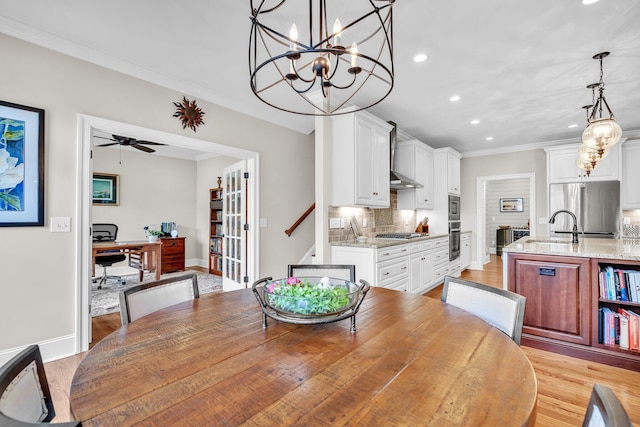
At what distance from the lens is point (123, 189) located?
19.9 ft

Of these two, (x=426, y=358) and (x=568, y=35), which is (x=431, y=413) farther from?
(x=568, y=35)

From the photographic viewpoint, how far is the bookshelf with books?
2.24 meters

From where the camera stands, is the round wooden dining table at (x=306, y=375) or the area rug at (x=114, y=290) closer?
the round wooden dining table at (x=306, y=375)

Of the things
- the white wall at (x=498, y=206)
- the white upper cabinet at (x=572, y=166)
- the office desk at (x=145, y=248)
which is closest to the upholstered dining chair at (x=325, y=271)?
the office desk at (x=145, y=248)

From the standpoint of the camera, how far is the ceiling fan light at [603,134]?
277cm

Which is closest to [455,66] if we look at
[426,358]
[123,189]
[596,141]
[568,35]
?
[568,35]

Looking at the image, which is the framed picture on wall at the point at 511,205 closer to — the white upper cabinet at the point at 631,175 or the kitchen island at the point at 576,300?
the white upper cabinet at the point at 631,175

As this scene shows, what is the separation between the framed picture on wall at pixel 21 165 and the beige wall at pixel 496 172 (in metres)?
6.88

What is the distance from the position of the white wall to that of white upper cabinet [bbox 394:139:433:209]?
4722 millimetres

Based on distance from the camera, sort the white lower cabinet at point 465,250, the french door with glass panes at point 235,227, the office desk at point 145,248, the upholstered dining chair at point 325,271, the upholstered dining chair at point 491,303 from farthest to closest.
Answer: the white lower cabinet at point 465,250 → the office desk at point 145,248 → the french door with glass panes at point 235,227 → the upholstered dining chair at point 325,271 → the upholstered dining chair at point 491,303

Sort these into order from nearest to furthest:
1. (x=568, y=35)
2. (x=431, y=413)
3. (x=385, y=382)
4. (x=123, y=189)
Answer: (x=431, y=413)
(x=385, y=382)
(x=568, y=35)
(x=123, y=189)

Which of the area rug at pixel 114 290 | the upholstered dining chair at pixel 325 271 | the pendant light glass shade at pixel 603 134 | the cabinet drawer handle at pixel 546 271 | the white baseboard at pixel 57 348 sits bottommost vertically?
the area rug at pixel 114 290

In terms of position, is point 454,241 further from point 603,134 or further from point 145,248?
point 145,248

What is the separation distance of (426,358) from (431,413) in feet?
0.89
